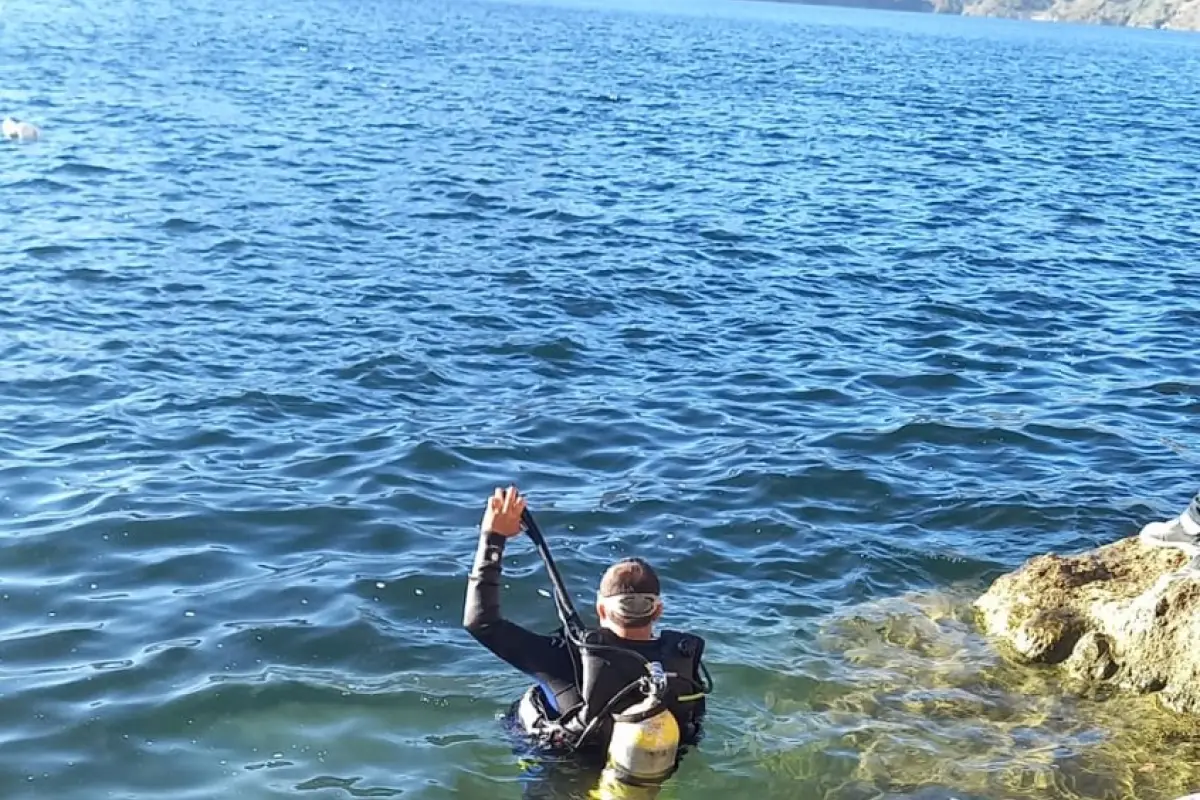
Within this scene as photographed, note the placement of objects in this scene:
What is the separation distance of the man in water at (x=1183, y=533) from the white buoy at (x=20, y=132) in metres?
22.5

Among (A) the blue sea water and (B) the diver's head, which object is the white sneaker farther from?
(B) the diver's head

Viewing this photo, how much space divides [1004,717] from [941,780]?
0.89 meters

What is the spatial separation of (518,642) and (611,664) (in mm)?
499

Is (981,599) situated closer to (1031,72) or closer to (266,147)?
(266,147)

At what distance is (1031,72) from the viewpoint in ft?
203

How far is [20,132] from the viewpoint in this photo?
25609 millimetres

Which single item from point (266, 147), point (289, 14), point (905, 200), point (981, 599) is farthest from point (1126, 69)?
point (981, 599)

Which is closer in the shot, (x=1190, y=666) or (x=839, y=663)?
(x=1190, y=666)

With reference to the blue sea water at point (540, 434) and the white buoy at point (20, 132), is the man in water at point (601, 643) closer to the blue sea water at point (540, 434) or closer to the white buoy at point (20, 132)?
the blue sea water at point (540, 434)

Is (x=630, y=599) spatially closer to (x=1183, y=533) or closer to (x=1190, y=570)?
(x=1190, y=570)

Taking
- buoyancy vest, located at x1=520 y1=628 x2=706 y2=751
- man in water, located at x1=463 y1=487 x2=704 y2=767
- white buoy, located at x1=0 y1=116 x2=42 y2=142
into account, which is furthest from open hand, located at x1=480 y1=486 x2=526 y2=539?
white buoy, located at x1=0 y1=116 x2=42 y2=142

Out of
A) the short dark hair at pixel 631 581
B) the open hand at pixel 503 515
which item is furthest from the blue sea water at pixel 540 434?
the open hand at pixel 503 515

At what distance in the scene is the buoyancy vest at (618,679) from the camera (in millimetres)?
6285

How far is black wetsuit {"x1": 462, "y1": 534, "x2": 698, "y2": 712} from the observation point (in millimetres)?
6301
